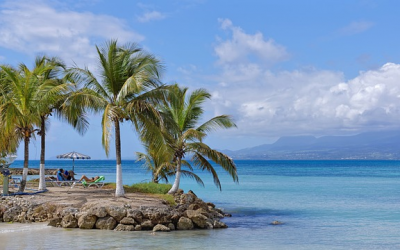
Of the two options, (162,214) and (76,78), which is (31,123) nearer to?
(76,78)

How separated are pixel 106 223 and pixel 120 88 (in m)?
6.19

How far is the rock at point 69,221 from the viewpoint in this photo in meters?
18.0

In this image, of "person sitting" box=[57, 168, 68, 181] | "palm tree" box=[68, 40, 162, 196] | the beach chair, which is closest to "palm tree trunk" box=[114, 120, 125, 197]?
"palm tree" box=[68, 40, 162, 196]

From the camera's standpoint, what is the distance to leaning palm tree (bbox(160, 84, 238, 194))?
23797 mm

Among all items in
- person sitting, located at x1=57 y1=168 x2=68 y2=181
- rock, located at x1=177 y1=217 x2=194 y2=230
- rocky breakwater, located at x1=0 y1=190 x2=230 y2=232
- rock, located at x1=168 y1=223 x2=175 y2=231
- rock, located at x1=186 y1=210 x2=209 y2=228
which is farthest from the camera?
person sitting, located at x1=57 y1=168 x2=68 y2=181

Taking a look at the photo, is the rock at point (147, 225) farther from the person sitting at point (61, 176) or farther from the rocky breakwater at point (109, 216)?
the person sitting at point (61, 176)

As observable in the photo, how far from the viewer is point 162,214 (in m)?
18.6

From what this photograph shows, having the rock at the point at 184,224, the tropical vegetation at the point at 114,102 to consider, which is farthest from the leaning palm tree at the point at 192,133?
the rock at the point at 184,224

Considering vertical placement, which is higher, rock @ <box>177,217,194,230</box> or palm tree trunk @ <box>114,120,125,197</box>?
palm tree trunk @ <box>114,120,125,197</box>

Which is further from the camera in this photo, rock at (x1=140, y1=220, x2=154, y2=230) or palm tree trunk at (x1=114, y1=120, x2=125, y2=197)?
palm tree trunk at (x1=114, y1=120, x2=125, y2=197)

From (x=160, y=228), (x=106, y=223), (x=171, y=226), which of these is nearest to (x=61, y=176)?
(x=106, y=223)

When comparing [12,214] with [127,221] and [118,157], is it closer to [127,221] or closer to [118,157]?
[118,157]

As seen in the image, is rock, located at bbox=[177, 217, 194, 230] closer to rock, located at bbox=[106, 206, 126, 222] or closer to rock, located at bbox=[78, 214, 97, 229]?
rock, located at bbox=[106, 206, 126, 222]

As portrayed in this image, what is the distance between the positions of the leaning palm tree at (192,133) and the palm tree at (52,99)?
15.2 ft
